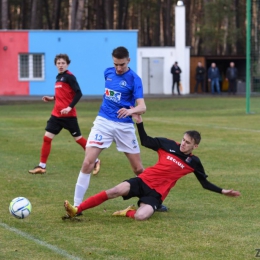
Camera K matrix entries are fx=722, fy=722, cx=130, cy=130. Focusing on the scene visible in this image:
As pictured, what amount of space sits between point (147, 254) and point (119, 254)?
25 cm

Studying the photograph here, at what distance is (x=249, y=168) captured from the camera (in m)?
12.7

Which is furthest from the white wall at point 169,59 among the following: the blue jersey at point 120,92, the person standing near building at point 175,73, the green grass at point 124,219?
the blue jersey at point 120,92

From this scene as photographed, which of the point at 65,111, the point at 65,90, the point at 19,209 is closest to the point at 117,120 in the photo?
the point at 19,209

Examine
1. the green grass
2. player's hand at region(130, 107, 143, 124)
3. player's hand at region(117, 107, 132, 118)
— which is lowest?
the green grass

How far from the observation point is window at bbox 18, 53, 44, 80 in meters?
47.4

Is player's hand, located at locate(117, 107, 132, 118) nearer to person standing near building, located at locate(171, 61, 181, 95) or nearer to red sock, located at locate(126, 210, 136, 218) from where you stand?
red sock, located at locate(126, 210, 136, 218)

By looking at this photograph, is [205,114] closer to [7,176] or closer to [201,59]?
[7,176]

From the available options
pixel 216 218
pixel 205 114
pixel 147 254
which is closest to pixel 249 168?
pixel 216 218

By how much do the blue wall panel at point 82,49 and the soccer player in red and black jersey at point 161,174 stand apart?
3889 cm

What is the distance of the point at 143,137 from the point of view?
8320 mm

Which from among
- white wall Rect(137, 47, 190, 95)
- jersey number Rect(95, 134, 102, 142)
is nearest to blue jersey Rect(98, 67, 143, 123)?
jersey number Rect(95, 134, 102, 142)

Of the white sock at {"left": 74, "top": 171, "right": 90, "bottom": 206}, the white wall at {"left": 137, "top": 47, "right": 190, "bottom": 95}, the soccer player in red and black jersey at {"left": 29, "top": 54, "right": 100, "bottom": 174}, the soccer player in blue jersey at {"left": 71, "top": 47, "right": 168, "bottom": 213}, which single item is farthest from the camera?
the white wall at {"left": 137, "top": 47, "right": 190, "bottom": 95}

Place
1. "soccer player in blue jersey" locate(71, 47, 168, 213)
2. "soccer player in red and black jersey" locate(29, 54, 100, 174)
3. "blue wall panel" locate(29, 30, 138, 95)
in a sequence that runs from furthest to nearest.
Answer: "blue wall panel" locate(29, 30, 138, 95)
"soccer player in red and black jersey" locate(29, 54, 100, 174)
"soccer player in blue jersey" locate(71, 47, 168, 213)

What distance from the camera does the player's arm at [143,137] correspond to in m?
8.23
